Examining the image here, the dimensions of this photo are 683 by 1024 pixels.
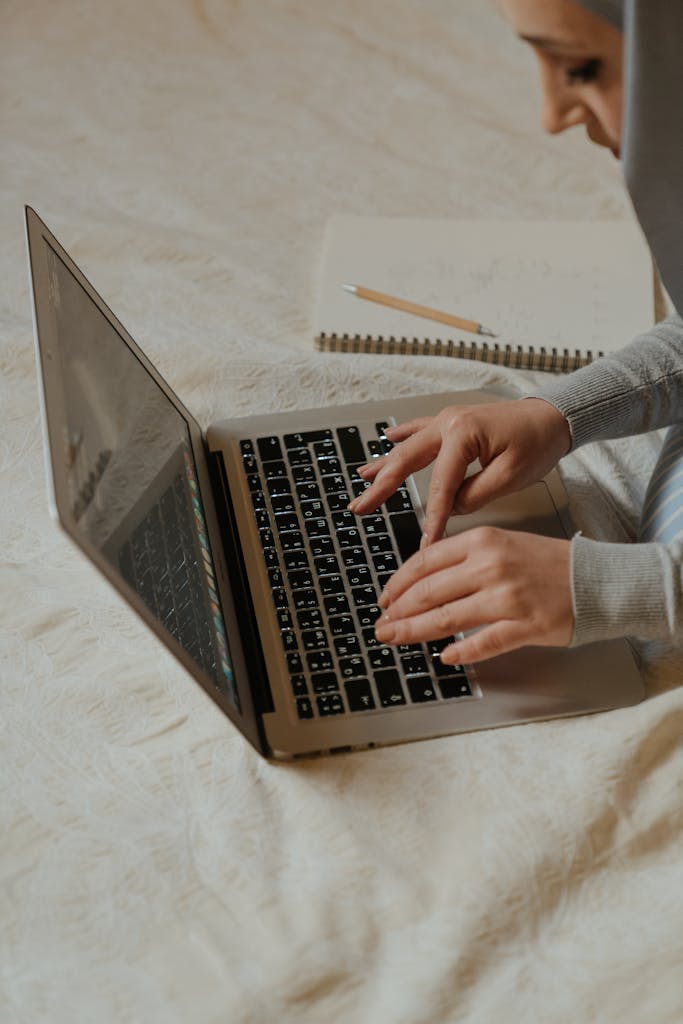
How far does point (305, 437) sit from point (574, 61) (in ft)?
1.17

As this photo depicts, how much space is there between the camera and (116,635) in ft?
2.53

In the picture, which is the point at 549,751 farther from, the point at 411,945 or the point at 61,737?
the point at 61,737

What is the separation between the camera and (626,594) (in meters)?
0.69

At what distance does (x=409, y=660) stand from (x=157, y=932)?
23 centimetres

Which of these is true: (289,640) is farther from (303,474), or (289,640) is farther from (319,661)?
(303,474)

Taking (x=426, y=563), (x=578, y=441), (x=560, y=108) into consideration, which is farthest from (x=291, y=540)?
(x=560, y=108)

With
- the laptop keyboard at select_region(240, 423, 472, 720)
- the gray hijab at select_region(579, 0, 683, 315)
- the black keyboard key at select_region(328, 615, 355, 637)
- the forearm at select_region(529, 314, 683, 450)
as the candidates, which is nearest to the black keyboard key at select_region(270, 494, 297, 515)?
the laptop keyboard at select_region(240, 423, 472, 720)

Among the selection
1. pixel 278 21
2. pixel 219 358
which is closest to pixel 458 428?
pixel 219 358

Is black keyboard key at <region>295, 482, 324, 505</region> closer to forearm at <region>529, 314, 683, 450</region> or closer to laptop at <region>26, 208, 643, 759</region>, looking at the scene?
laptop at <region>26, 208, 643, 759</region>

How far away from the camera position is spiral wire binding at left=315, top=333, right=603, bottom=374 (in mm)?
971

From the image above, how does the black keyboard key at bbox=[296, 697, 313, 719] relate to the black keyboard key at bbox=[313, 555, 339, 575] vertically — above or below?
below

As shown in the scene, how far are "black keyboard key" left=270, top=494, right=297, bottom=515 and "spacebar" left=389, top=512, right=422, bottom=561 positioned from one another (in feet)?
0.25

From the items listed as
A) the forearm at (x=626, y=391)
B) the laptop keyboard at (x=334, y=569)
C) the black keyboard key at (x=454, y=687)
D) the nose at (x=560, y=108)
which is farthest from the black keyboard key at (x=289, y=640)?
the nose at (x=560, y=108)

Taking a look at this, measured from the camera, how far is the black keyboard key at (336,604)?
29.6 inches
